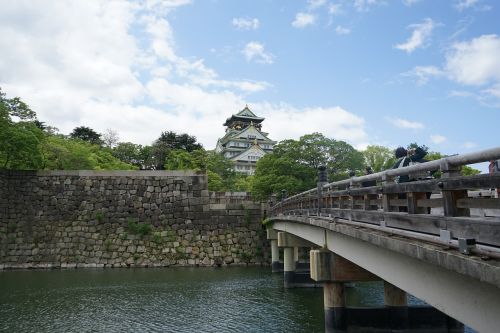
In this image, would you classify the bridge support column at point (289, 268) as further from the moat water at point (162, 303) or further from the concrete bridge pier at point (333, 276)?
the concrete bridge pier at point (333, 276)

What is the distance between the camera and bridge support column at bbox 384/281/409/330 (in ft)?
27.9

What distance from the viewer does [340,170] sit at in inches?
1017

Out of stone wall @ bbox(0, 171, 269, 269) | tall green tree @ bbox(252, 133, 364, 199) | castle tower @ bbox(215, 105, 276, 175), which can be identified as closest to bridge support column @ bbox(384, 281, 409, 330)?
tall green tree @ bbox(252, 133, 364, 199)

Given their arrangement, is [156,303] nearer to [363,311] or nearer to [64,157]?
[363,311]

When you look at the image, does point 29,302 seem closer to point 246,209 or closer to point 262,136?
point 246,209

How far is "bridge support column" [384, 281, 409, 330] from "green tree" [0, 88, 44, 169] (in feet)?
71.5

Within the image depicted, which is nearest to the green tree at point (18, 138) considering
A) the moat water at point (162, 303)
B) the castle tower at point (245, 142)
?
the moat water at point (162, 303)

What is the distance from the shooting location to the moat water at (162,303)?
1074 centimetres

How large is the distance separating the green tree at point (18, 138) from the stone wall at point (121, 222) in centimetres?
87

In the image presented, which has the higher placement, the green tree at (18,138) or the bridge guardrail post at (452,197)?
the green tree at (18,138)

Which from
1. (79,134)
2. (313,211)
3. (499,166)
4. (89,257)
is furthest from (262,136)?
(499,166)

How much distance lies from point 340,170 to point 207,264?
34.1 ft

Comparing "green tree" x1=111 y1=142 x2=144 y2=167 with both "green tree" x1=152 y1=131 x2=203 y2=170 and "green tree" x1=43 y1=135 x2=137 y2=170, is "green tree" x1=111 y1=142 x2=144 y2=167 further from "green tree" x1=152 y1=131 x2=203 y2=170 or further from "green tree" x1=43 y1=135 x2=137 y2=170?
"green tree" x1=43 y1=135 x2=137 y2=170

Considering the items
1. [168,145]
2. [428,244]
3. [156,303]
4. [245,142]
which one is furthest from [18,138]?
[245,142]
